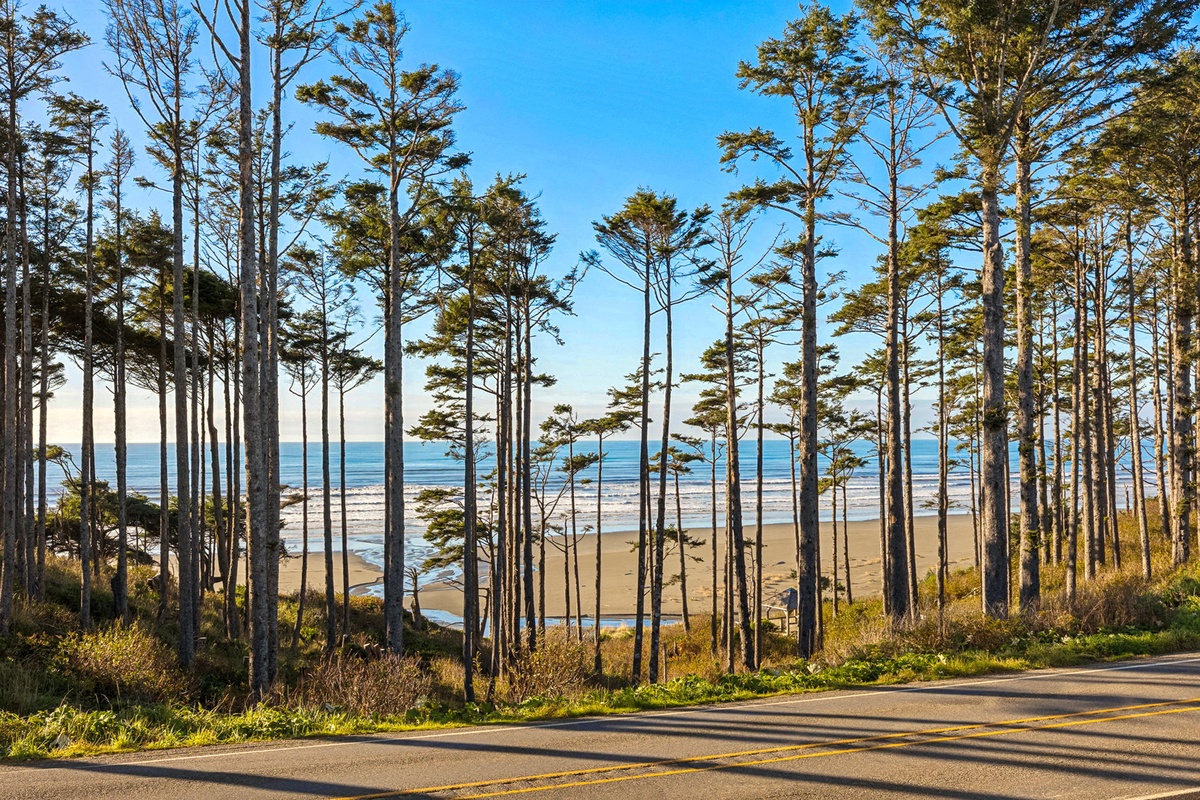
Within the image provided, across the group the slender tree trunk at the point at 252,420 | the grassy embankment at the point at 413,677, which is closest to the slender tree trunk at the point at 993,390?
the grassy embankment at the point at 413,677

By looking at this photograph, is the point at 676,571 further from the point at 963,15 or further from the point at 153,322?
the point at 963,15

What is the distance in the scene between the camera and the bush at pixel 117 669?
12375 mm

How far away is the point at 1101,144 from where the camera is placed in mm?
13148

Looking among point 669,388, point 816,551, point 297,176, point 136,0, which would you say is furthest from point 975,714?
point 136,0

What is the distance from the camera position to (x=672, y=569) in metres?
49.6

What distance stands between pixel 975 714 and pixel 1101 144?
450 inches

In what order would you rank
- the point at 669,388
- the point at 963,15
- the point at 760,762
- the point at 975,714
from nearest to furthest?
1. the point at 760,762
2. the point at 975,714
3. the point at 963,15
4. the point at 669,388

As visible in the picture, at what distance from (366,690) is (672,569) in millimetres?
41232

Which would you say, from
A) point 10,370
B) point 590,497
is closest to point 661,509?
point 10,370

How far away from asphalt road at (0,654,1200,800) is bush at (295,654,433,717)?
1.70 m

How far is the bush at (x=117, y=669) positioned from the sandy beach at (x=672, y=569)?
24.4 metres

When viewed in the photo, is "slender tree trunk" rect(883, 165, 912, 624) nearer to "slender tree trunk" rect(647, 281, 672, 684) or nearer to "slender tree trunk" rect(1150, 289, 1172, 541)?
"slender tree trunk" rect(647, 281, 672, 684)

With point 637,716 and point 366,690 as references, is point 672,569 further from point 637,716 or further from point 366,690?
point 637,716

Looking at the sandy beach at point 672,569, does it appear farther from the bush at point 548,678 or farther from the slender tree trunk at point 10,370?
the slender tree trunk at point 10,370
